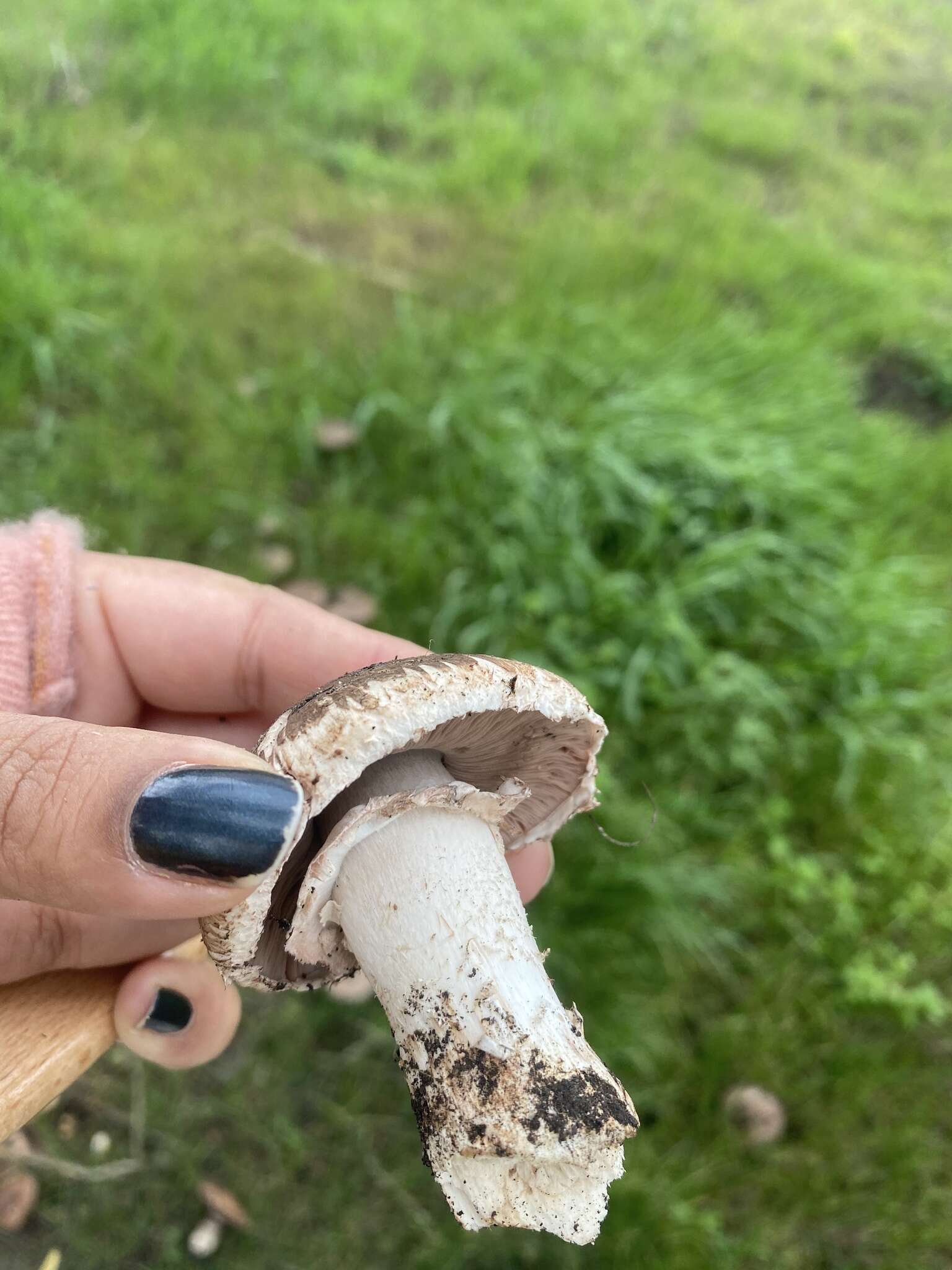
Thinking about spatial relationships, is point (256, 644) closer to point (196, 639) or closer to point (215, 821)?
point (196, 639)

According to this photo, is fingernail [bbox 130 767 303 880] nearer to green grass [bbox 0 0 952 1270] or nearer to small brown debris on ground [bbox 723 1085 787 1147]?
green grass [bbox 0 0 952 1270]

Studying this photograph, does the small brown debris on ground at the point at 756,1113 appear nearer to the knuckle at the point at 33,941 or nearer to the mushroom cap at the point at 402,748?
the mushroom cap at the point at 402,748

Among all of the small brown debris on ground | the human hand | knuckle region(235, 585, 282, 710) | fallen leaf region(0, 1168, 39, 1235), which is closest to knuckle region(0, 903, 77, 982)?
the human hand

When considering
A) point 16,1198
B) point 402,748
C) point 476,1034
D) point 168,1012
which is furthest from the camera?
point 16,1198

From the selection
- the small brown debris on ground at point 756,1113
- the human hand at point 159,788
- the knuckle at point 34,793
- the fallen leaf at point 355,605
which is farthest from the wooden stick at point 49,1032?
the small brown debris on ground at point 756,1113

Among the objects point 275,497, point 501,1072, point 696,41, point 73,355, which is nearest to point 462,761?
point 501,1072

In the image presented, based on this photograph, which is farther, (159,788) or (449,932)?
(449,932)

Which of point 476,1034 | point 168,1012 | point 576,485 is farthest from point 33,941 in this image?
point 576,485
